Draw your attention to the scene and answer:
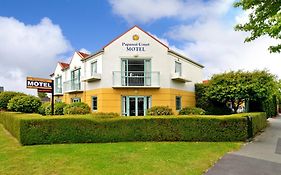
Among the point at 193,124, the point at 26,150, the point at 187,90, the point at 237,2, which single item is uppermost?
the point at 237,2

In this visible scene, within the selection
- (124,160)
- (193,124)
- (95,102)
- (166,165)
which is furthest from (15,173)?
(95,102)

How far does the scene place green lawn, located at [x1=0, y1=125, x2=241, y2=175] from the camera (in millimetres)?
6902

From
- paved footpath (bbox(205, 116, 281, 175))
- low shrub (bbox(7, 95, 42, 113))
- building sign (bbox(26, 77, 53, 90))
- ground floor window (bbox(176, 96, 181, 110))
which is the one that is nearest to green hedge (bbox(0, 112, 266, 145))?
paved footpath (bbox(205, 116, 281, 175))

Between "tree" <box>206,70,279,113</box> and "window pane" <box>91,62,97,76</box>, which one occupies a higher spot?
"window pane" <box>91,62,97,76</box>

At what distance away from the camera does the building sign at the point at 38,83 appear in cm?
1476

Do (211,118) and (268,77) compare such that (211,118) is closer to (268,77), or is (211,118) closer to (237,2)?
(237,2)

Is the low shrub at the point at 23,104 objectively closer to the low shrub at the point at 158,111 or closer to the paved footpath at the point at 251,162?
the low shrub at the point at 158,111

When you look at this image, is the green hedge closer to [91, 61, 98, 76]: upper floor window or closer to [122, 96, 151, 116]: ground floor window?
[122, 96, 151, 116]: ground floor window

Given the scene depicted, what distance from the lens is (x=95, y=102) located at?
76.4 feet

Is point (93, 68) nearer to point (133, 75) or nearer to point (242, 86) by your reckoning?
point (133, 75)

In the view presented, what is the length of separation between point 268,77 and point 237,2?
10.4m

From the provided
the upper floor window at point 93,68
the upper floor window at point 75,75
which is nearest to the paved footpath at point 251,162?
the upper floor window at point 93,68

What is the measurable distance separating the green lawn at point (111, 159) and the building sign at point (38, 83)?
4.57 m

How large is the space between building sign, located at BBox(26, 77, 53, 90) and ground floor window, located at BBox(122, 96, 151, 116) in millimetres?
7461
